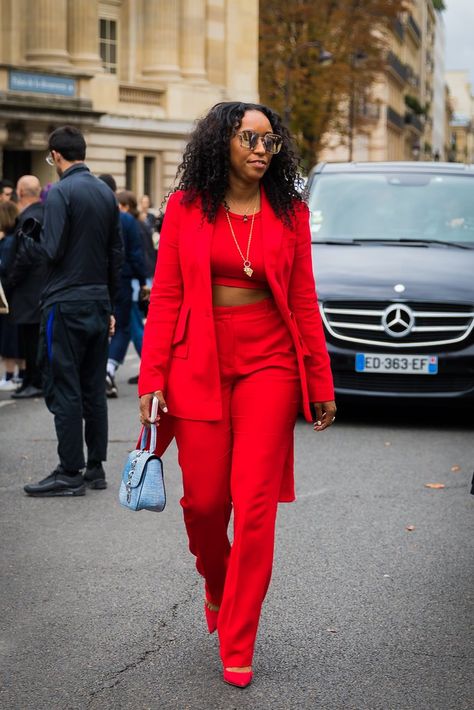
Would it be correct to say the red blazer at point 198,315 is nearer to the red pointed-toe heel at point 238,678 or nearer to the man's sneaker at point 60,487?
the red pointed-toe heel at point 238,678

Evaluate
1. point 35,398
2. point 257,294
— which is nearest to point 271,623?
point 257,294

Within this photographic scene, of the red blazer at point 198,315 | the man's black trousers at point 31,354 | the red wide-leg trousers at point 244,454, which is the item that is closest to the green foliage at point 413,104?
the man's black trousers at point 31,354

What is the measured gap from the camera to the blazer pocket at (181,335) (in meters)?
4.85

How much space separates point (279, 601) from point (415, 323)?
16.6ft

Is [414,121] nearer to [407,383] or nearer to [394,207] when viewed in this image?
[394,207]

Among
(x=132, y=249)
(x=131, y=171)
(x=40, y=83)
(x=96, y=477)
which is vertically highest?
(x=40, y=83)

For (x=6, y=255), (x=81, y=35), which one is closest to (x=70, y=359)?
(x=6, y=255)

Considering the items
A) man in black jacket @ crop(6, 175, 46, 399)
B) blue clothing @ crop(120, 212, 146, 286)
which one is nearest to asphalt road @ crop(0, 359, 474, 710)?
man in black jacket @ crop(6, 175, 46, 399)

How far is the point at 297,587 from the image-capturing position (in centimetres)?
607

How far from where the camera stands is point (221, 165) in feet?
16.0

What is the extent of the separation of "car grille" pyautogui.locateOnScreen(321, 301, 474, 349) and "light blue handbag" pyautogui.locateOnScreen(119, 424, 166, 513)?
5912mm

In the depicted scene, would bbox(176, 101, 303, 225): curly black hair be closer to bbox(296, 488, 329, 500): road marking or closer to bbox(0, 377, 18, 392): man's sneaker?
bbox(296, 488, 329, 500): road marking

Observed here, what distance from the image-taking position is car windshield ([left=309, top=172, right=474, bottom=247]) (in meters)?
11.8

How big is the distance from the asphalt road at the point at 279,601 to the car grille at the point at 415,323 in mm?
1471
